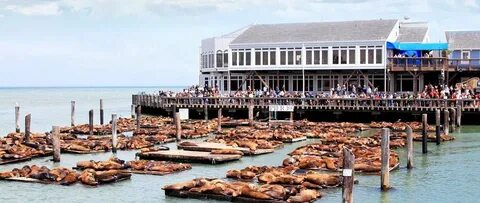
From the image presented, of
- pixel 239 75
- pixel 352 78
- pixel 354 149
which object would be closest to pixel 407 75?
pixel 352 78

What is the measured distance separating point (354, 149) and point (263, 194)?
1208 centimetres

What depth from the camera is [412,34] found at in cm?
6556

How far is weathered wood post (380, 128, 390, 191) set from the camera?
2420 centimetres

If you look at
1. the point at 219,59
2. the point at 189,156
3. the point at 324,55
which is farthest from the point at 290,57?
the point at 189,156

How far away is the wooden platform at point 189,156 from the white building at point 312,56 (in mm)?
29803

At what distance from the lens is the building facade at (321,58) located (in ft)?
199

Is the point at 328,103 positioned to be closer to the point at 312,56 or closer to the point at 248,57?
the point at 312,56

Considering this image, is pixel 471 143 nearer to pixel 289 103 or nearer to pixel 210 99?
pixel 289 103

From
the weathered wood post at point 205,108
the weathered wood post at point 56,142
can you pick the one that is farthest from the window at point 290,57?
the weathered wood post at point 56,142

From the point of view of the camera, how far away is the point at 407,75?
61.6 metres

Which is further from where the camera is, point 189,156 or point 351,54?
point 351,54

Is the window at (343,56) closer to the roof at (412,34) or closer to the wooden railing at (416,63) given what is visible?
the wooden railing at (416,63)

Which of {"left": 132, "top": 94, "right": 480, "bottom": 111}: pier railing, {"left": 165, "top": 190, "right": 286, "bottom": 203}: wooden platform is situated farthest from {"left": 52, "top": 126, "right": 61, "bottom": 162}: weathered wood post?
{"left": 132, "top": 94, "right": 480, "bottom": 111}: pier railing

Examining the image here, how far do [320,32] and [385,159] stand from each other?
41.3 m
